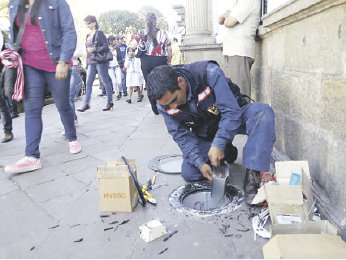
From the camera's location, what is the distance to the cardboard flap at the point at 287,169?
1.90 meters

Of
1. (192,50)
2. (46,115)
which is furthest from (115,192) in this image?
(46,115)

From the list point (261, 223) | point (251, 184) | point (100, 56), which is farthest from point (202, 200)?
point (100, 56)

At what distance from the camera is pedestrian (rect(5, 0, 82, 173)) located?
296 cm

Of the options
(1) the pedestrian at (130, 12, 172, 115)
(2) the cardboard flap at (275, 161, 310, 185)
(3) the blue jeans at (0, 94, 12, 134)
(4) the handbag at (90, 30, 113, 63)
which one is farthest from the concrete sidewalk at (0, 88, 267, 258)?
(4) the handbag at (90, 30, 113, 63)

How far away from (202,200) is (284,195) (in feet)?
2.71

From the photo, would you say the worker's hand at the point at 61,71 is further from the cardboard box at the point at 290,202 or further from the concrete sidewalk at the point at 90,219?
the cardboard box at the point at 290,202

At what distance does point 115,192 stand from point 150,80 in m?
0.79

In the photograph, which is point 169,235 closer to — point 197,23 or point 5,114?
point 5,114

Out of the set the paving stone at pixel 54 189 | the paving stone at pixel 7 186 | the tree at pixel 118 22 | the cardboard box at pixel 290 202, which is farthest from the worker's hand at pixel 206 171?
the tree at pixel 118 22

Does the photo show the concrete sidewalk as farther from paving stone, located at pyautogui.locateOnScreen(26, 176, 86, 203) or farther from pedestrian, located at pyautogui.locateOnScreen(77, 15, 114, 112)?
pedestrian, located at pyautogui.locateOnScreen(77, 15, 114, 112)

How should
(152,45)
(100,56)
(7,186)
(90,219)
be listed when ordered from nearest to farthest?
(90,219), (7,186), (152,45), (100,56)

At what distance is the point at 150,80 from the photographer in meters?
2.07

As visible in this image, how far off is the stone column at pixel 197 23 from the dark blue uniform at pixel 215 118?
4209 millimetres

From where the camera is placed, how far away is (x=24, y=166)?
302cm
